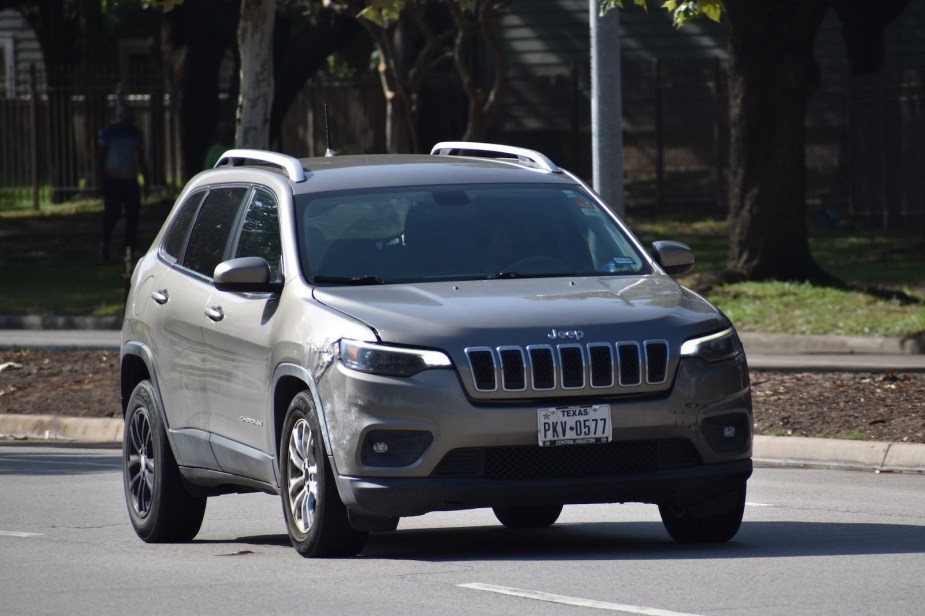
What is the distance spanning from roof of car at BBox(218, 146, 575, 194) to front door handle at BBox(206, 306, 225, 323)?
0.65 metres

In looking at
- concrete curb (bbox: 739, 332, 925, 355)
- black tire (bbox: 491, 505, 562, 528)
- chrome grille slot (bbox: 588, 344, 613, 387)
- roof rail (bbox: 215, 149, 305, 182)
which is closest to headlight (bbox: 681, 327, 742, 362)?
chrome grille slot (bbox: 588, 344, 613, 387)

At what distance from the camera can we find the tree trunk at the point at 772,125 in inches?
816

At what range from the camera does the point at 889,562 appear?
7.64 meters

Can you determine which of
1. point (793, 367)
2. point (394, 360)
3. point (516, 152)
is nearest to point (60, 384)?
point (793, 367)

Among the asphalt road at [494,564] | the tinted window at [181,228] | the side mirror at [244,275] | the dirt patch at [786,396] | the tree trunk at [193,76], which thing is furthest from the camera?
the tree trunk at [193,76]

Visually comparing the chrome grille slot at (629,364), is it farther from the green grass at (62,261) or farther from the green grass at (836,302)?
the green grass at (62,261)

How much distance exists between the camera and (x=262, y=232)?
29.0 feet

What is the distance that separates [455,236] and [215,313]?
1.18 meters

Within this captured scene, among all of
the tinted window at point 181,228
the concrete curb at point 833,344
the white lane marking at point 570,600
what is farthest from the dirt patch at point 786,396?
the white lane marking at point 570,600

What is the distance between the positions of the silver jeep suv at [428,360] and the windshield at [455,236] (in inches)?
0.4

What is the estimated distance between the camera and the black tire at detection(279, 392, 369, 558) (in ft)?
25.6

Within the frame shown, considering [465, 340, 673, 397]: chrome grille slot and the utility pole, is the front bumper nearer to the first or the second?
[465, 340, 673, 397]: chrome grille slot

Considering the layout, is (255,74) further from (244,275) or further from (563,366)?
(563,366)

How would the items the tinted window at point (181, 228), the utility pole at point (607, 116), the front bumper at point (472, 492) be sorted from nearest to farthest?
the front bumper at point (472, 492)
the tinted window at point (181, 228)
the utility pole at point (607, 116)
